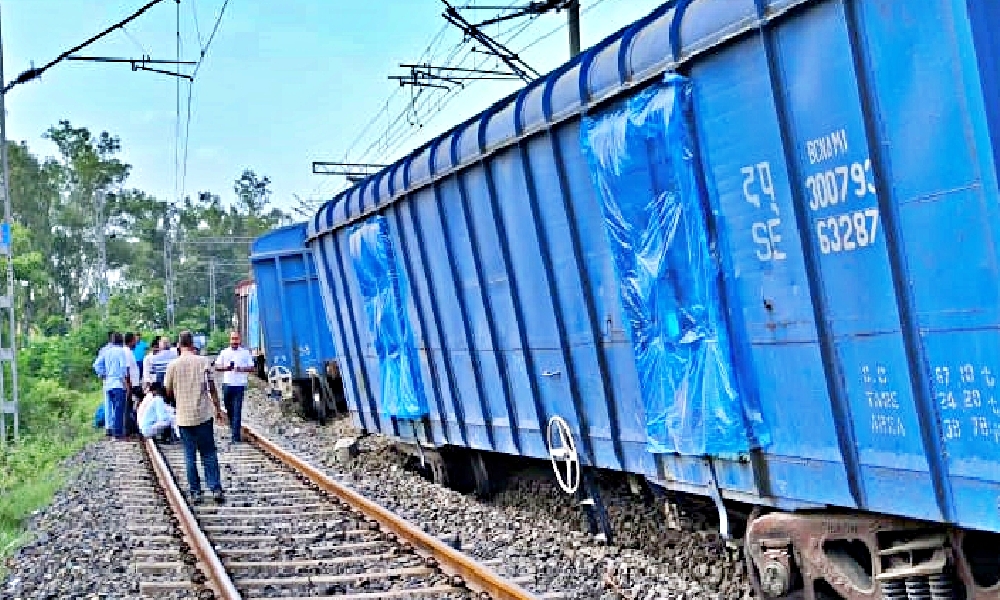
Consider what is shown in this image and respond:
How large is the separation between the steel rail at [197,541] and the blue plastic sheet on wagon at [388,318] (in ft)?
8.18

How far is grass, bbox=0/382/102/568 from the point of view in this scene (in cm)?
1344

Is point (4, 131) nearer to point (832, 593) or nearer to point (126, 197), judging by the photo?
point (832, 593)

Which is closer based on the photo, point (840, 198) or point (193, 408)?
point (840, 198)

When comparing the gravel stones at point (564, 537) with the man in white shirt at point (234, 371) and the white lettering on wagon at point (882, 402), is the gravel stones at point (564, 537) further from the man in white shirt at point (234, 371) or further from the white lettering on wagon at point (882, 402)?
the man in white shirt at point (234, 371)

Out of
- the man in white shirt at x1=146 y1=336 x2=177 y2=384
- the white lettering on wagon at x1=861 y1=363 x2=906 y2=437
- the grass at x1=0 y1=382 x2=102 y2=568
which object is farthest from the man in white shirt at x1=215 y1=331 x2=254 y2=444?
the white lettering on wagon at x1=861 y1=363 x2=906 y2=437

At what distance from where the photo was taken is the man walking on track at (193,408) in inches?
467

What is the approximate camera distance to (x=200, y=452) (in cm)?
1205

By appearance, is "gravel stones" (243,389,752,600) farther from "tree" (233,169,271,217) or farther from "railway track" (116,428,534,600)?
"tree" (233,169,271,217)

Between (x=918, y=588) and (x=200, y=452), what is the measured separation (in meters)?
8.45

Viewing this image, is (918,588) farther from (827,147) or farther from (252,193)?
(252,193)

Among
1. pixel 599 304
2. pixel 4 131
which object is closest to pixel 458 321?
pixel 599 304

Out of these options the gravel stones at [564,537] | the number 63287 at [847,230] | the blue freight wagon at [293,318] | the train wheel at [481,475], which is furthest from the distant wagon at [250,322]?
the number 63287 at [847,230]

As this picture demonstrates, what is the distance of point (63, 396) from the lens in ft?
92.8

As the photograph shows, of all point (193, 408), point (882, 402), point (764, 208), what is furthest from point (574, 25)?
point (882, 402)
